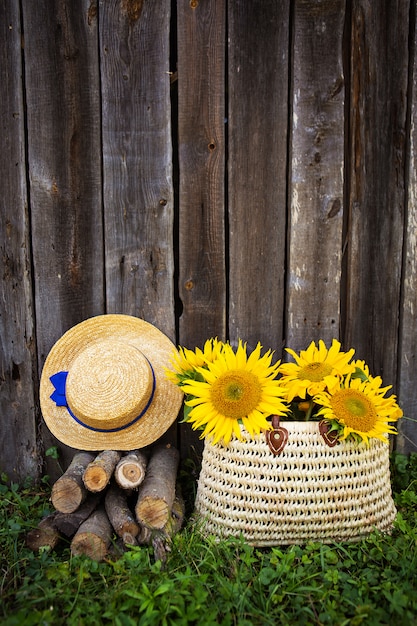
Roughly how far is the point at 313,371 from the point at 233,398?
39 centimetres

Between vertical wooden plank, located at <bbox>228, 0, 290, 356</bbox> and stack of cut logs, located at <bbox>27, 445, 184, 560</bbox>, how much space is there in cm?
79

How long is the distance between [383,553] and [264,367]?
84 cm

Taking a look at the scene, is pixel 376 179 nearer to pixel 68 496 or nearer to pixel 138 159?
pixel 138 159

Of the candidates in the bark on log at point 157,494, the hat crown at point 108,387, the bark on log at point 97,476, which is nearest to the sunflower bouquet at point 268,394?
the hat crown at point 108,387

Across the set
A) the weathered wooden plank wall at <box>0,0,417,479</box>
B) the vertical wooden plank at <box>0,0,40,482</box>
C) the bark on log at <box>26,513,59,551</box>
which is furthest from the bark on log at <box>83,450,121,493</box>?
the vertical wooden plank at <box>0,0,40,482</box>

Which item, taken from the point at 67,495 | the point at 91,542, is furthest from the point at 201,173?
the point at 91,542

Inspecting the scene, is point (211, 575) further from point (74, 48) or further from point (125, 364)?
point (74, 48)

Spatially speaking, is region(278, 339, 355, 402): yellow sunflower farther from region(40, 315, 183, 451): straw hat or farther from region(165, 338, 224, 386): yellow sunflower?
region(40, 315, 183, 451): straw hat

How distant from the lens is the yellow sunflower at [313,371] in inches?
85.6

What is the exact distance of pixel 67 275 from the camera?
259 centimetres

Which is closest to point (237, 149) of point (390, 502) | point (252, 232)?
point (252, 232)

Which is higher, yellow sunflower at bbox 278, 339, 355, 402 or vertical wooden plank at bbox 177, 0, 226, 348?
vertical wooden plank at bbox 177, 0, 226, 348

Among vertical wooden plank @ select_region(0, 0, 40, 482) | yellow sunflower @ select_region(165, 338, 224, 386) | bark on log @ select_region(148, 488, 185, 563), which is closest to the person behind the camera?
bark on log @ select_region(148, 488, 185, 563)

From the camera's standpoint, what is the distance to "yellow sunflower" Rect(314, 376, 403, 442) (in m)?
2.06
